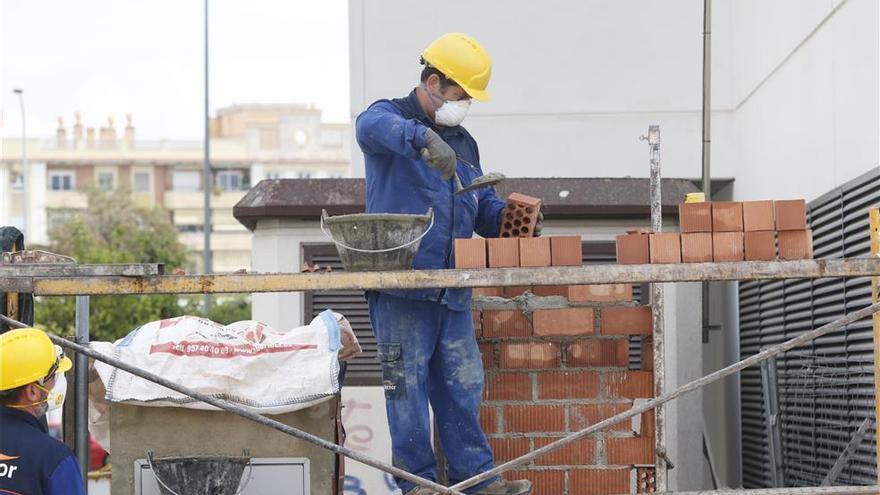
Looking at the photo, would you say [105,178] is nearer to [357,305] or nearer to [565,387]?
[357,305]

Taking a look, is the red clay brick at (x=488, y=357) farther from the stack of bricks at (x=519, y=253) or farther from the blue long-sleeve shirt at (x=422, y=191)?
the stack of bricks at (x=519, y=253)

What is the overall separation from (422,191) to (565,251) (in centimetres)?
74

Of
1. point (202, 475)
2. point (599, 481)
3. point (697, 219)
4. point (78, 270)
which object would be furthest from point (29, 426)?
point (697, 219)

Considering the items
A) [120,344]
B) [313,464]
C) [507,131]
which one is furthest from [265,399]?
[507,131]

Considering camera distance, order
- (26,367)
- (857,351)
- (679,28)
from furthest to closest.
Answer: (679,28), (857,351), (26,367)

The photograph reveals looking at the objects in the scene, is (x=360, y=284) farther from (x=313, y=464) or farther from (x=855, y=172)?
(x=855, y=172)

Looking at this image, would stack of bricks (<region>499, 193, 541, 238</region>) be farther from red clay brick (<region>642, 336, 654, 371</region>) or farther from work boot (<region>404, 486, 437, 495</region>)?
work boot (<region>404, 486, 437, 495</region>)

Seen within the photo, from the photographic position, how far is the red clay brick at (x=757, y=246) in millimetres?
5879

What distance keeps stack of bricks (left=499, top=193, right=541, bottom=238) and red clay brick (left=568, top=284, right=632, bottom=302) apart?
49 centimetres

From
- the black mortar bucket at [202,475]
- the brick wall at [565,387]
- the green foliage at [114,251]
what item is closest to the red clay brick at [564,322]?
the brick wall at [565,387]

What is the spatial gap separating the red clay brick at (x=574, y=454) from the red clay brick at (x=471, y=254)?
1233mm

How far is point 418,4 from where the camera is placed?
1173cm

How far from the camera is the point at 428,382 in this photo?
6336 mm

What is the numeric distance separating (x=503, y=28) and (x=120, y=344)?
6000mm
